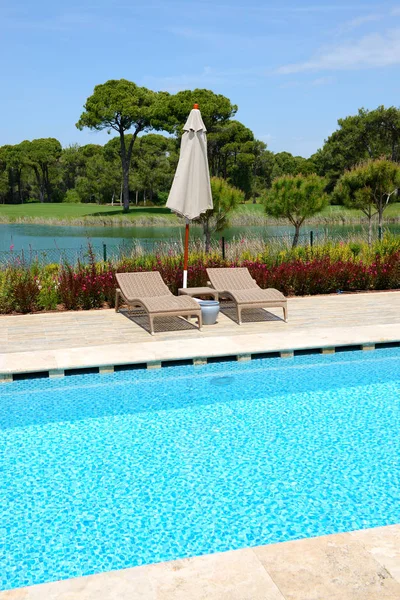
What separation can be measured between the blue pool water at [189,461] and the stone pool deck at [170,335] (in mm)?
195

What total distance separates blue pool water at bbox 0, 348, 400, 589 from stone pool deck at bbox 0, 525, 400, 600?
0.46 metres

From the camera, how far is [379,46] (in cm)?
Result: 1866

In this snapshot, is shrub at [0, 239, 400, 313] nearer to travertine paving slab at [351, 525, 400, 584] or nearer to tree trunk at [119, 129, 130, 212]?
travertine paving slab at [351, 525, 400, 584]

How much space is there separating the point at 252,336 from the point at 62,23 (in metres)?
9.85

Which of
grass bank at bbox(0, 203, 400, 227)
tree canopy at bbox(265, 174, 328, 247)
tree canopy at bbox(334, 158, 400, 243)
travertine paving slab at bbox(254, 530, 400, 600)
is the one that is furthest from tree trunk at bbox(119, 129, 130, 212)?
travertine paving slab at bbox(254, 530, 400, 600)

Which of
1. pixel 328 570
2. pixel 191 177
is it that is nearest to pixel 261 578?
pixel 328 570

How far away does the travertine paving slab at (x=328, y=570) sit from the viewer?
8.84 ft

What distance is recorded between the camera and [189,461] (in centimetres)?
467

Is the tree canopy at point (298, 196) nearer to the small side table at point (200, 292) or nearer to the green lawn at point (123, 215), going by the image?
the small side table at point (200, 292)

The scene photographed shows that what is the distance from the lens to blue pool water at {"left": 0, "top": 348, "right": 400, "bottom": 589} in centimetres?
357

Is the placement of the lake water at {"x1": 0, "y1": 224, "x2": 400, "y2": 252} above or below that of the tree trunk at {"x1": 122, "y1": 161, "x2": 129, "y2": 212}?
below

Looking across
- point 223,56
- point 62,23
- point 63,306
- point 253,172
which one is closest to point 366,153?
point 253,172

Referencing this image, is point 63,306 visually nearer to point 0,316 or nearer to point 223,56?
point 0,316

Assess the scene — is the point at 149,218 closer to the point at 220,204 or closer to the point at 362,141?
the point at 362,141
